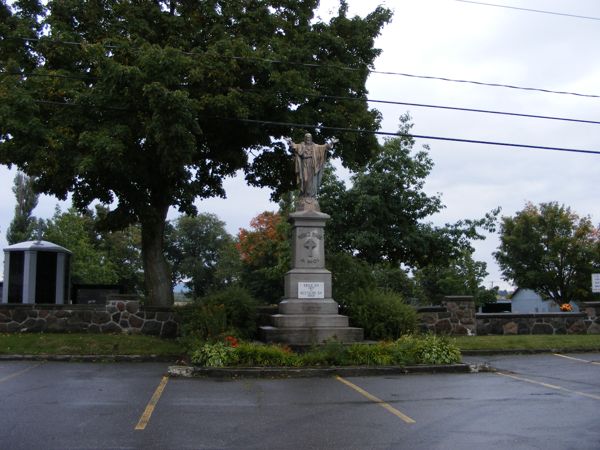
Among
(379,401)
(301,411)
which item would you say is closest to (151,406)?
(301,411)

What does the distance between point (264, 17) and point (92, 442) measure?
16371mm

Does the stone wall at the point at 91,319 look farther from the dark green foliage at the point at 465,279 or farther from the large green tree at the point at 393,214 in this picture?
the dark green foliage at the point at 465,279

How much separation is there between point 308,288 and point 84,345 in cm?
581

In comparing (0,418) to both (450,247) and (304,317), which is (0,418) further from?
(450,247)

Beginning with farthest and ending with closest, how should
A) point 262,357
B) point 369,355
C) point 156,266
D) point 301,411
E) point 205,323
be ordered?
point 156,266, point 205,323, point 369,355, point 262,357, point 301,411

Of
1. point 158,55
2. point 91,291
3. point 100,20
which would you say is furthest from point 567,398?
point 91,291

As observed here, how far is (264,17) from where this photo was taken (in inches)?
807

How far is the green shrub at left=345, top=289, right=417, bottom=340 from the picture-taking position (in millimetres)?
16031

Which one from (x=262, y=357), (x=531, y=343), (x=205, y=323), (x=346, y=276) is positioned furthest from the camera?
(x=346, y=276)

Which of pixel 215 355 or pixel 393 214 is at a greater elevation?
pixel 393 214

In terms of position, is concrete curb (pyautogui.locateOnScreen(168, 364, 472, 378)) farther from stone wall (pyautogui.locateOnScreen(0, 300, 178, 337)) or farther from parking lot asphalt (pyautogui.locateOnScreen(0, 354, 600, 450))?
stone wall (pyautogui.locateOnScreen(0, 300, 178, 337))

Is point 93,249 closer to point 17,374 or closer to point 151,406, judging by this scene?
point 17,374

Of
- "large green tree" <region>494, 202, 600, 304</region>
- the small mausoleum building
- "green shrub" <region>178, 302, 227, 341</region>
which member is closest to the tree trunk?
"green shrub" <region>178, 302, 227, 341</region>

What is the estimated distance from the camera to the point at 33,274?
83.7 ft
